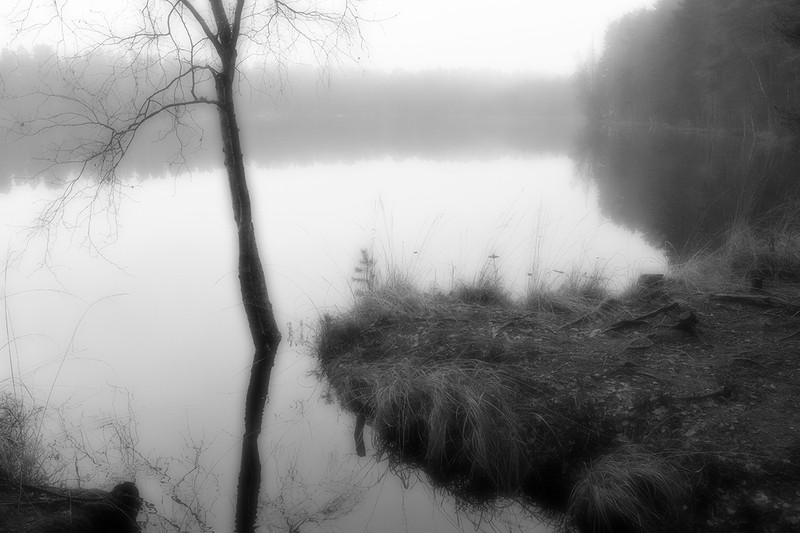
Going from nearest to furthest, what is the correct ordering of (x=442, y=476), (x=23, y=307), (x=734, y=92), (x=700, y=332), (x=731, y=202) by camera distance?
(x=442, y=476) → (x=700, y=332) → (x=23, y=307) → (x=731, y=202) → (x=734, y=92)

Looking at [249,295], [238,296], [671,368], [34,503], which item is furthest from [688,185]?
[34,503]

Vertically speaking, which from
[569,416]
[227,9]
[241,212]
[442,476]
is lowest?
[442,476]

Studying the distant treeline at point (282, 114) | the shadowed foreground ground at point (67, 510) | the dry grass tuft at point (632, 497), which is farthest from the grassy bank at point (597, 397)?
the distant treeline at point (282, 114)

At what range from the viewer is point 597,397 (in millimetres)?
4746

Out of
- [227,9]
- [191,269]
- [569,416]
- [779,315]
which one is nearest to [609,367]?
[569,416]

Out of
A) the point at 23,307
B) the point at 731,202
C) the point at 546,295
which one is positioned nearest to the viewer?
the point at 546,295

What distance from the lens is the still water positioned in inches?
176

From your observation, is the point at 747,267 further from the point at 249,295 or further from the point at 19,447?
the point at 19,447

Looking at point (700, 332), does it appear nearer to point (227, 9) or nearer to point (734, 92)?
point (227, 9)

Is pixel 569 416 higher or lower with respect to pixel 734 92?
lower

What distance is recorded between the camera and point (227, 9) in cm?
604

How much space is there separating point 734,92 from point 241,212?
35818mm

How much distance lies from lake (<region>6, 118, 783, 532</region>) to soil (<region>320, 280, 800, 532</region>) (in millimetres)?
999

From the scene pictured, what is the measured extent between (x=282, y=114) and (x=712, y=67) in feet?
229
